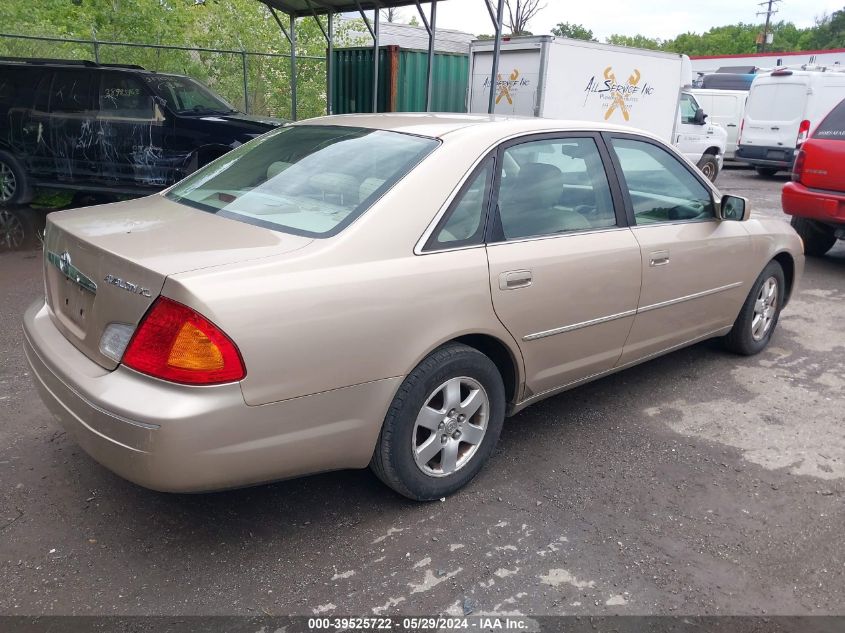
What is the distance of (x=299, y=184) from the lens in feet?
10.5

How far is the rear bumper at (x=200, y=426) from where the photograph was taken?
2.35 m

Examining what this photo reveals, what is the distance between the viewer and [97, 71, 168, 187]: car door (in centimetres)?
891

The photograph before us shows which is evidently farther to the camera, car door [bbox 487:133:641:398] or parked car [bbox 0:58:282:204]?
parked car [bbox 0:58:282:204]

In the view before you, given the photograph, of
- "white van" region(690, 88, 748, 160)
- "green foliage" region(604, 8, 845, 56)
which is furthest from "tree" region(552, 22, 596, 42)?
"white van" region(690, 88, 748, 160)

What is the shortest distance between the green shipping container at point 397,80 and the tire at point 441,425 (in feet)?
31.8

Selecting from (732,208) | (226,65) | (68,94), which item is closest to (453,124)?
(732,208)

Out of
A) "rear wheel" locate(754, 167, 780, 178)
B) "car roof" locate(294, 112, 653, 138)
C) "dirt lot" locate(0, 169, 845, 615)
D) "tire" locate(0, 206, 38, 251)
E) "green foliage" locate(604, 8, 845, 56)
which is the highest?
"green foliage" locate(604, 8, 845, 56)

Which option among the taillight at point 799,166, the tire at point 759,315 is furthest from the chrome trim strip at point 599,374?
the taillight at point 799,166

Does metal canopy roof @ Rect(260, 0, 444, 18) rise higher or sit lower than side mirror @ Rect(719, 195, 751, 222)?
higher

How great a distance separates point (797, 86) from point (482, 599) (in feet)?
54.7

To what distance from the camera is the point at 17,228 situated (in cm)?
848

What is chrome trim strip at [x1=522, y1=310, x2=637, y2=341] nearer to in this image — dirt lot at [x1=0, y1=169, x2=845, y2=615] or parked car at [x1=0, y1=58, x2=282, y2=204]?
dirt lot at [x1=0, y1=169, x2=845, y2=615]

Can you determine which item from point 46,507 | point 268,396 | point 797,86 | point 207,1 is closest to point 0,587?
point 46,507

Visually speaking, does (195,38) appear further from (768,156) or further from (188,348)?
(188,348)
